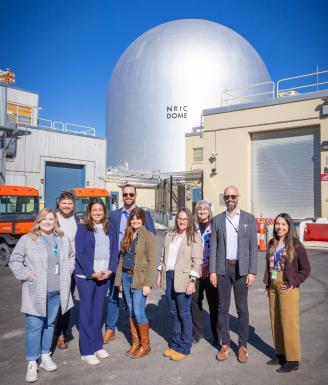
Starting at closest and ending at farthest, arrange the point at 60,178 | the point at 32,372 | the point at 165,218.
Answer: the point at 32,372 → the point at 165,218 → the point at 60,178

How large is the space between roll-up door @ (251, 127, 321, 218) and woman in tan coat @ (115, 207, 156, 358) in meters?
13.6

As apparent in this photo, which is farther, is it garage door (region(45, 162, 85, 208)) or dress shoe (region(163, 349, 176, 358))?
garage door (region(45, 162, 85, 208))

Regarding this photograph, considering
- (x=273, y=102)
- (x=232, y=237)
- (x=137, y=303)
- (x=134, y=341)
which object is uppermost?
(x=273, y=102)

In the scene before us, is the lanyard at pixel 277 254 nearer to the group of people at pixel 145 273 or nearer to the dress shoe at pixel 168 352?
the group of people at pixel 145 273

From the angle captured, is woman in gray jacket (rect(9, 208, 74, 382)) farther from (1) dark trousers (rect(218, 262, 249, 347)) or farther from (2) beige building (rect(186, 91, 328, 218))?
(2) beige building (rect(186, 91, 328, 218))

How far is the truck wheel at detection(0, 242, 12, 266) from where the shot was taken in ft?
34.3

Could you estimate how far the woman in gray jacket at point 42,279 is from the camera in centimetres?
392

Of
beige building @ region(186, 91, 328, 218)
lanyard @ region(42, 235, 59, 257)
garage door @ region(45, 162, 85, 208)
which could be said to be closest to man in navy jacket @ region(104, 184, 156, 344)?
lanyard @ region(42, 235, 59, 257)

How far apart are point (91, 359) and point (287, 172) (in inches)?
585

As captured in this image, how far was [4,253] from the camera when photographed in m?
10.6

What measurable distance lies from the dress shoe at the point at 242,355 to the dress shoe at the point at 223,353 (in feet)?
0.48

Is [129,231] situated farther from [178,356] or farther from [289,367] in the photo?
[289,367]

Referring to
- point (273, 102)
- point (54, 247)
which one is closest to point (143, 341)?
point (54, 247)

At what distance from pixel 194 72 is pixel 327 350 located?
82.2 feet
